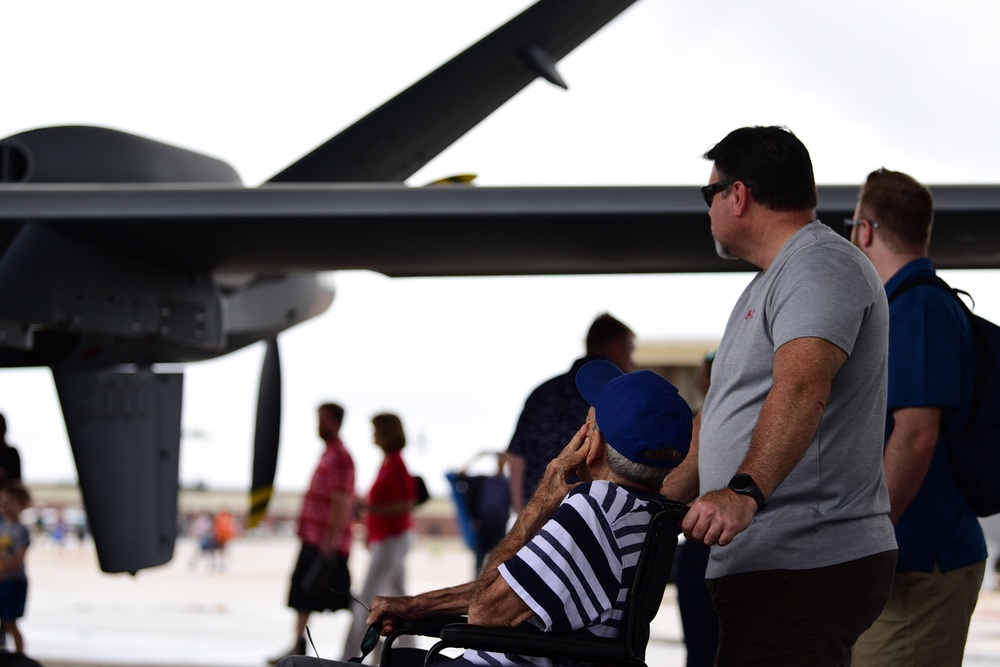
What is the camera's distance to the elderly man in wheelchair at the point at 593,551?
1.82 metres

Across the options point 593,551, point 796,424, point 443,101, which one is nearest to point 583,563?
point 593,551

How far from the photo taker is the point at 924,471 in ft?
7.95

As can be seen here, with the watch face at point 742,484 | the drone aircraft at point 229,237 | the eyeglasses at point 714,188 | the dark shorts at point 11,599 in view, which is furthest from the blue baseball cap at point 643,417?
the dark shorts at point 11,599

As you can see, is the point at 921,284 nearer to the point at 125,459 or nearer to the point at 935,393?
the point at 935,393

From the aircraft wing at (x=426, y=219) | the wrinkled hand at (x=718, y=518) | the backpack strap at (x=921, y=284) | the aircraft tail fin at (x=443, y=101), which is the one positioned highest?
the aircraft tail fin at (x=443, y=101)

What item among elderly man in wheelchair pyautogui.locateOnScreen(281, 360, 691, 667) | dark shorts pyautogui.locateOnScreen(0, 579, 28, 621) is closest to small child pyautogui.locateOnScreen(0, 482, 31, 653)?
dark shorts pyautogui.locateOnScreen(0, 579, 28, 621)

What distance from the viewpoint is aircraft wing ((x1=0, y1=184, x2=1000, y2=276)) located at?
4.78m

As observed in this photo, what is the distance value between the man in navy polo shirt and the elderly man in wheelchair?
76 centimetres

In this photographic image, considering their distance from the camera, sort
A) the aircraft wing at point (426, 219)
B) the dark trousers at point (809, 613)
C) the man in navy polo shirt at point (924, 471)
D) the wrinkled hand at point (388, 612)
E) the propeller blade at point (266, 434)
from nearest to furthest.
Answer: the dark trousers at point (809, 613) < the wrinkled hand at point (388, 612) < the man in navy polo shirt at point (924, 471) < the aircraft wing at point (426, 219) < the propeller blade at point (266, 434)

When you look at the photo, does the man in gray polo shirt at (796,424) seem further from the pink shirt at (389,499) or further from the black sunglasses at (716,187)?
the pink shirt at (389,499)

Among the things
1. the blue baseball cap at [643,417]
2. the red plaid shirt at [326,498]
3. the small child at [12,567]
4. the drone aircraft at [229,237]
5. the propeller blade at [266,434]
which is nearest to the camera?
the blue baseball cap at [643,417]

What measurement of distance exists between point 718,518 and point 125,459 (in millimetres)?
4807

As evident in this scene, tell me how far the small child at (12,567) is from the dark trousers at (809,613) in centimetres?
536

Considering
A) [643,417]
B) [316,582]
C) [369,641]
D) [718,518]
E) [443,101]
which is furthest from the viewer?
[316,582]
